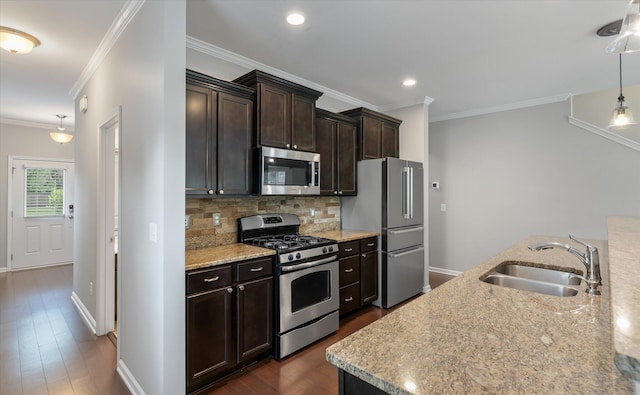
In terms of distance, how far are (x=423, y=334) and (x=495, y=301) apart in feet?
1.69

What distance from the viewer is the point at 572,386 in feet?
2.42

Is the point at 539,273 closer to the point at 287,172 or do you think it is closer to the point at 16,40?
the point at 287,172

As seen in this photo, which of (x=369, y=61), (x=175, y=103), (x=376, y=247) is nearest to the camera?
(x=175, y=103)

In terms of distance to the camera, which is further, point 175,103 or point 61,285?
point 61,285

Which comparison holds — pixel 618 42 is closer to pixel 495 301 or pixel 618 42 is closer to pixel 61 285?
pixel 495 301

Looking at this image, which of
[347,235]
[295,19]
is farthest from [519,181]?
[295,19]

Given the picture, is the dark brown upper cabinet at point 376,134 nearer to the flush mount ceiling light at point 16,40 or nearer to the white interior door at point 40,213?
the flush mount ceiling light at point 16,40

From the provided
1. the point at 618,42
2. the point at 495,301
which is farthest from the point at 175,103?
the point at 618,42

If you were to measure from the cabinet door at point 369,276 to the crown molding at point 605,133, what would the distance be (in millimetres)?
3146

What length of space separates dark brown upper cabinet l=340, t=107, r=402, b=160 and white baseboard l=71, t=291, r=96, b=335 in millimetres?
3502

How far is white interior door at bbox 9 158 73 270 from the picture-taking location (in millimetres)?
5527

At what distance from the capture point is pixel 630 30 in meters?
1.34

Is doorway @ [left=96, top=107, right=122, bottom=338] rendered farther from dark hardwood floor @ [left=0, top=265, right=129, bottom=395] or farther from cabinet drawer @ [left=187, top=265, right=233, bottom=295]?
cabinet drawer @ [left=187, top=265, right=233, bottom=295]

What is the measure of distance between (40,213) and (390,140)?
21.4 feet
